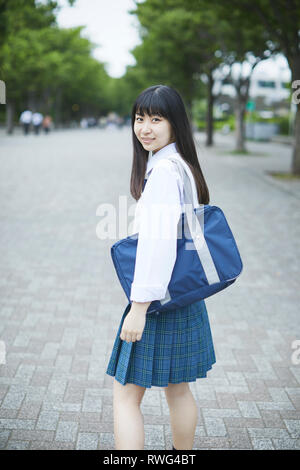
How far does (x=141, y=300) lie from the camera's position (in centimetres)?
179

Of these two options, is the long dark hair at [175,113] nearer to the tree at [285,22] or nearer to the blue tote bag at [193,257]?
the blue tote bag at [193,257]

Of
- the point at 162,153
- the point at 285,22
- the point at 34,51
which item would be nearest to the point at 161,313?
the point at 162,153

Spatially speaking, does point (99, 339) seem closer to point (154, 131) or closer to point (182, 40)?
point (154, 131)

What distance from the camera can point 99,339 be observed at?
3.92 m

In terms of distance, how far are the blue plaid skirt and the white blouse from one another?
24 centimetres

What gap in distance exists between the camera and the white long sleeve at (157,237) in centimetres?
177

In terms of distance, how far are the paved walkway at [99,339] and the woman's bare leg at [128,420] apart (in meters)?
0.69

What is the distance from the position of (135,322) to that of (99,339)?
7.10 ft

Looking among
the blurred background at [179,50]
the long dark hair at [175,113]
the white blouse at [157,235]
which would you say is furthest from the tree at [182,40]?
the white blouse at [157,235]

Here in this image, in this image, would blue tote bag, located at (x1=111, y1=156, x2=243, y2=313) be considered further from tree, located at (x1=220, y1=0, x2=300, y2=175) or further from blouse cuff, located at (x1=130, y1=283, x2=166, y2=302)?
tree, located at (x1=220, y1=0, x2=300, y2=175)

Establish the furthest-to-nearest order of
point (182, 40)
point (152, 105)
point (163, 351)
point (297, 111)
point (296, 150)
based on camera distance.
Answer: point (182, 40) < point (296, 150) < point (297, 111) < point (163, 351) < point (152, 105)

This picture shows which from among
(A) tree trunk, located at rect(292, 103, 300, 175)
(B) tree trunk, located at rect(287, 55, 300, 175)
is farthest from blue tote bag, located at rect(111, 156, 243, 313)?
(A) tree trunk, located at rect(292, 103, 300, 175)
